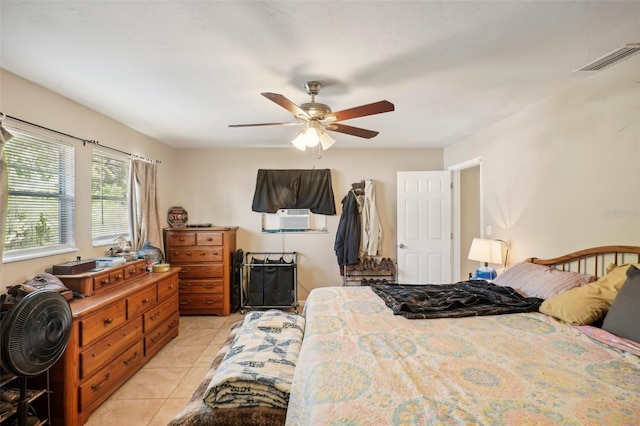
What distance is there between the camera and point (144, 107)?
2.63m

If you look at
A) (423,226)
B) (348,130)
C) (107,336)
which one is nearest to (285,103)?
(348,130)

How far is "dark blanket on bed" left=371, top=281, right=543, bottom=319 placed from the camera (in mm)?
1926

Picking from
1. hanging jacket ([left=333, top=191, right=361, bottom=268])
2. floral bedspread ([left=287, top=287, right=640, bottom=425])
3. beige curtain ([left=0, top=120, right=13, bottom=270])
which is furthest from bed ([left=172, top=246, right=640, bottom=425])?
hanging jacket ([left=333, top=191, right=361, bottom=268])

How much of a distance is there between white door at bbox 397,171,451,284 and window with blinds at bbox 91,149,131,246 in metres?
3.42

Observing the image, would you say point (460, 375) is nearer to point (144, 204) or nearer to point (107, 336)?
point (107, 336)

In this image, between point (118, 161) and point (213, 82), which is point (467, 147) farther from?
point (118, 161)

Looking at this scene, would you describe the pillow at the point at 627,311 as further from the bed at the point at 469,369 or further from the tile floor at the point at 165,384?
the tile floor at the point at 165,384

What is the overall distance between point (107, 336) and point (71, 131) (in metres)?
1.71

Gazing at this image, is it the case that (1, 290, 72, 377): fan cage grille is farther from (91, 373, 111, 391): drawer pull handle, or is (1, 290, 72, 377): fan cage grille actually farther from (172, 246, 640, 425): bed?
(172, 246, 640, 425): bed

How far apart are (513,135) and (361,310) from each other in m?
2.29

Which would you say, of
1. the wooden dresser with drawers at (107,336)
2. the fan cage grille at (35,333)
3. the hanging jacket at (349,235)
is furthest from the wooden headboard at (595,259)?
the wooden dresser with drawers at (107,336)

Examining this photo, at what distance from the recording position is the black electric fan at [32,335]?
1375 millimetres

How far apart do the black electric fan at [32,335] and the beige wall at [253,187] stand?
110 inches

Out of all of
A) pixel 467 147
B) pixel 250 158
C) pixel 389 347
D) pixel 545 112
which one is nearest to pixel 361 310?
pixel 389 347
